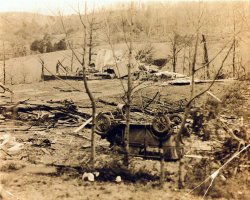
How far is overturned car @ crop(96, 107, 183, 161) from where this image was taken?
1085 centimetres

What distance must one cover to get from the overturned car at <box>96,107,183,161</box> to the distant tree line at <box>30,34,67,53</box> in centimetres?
4202

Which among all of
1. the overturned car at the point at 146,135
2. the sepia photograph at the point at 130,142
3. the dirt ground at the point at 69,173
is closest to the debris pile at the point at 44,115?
the sepia photograph at the point at 130,142

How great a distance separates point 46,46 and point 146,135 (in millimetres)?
45609

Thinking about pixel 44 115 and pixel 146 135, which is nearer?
pixel 146 135

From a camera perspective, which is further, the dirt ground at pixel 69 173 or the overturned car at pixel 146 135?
the overturned car at pixel 146 135

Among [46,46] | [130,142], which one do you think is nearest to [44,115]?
[130,142]

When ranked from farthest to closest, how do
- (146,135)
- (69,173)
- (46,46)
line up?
(46,46) < (146,135) < (69,173)

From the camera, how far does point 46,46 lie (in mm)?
54156

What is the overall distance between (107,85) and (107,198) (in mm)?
19455

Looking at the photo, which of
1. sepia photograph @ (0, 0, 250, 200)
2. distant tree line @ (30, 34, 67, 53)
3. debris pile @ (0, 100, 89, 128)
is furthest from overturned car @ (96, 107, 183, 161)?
distant tree line @ (30, 34, 67, 53)

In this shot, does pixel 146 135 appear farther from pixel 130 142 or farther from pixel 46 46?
pixel 46 46

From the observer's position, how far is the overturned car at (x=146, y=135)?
35.6 ft

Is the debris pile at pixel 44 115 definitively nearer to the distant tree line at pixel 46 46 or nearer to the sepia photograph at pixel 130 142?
the sepia photograph at pixel 130 142

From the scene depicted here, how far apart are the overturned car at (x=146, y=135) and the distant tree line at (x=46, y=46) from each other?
138ft
